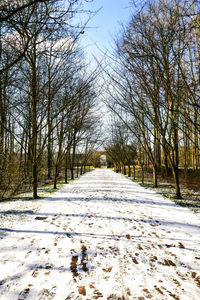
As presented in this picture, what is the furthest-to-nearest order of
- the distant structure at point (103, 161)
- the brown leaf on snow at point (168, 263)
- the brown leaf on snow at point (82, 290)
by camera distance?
the distant structure at point (103, 161) → the brown leaf on snow at point (168, 263) → the brown leaf on snow at point (82, 290)

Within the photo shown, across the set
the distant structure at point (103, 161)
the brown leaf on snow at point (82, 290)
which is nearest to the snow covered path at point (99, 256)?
the brown leaf on snow at point (82, 290)

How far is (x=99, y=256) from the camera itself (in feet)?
9.92

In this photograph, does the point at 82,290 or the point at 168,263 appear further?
the point at 168,263

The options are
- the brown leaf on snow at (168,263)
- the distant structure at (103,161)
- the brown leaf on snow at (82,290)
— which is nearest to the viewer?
the brown leaf on snow at (82,290)

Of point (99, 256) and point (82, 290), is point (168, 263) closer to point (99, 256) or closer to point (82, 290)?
point (99, 256)

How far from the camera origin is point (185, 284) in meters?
2.38

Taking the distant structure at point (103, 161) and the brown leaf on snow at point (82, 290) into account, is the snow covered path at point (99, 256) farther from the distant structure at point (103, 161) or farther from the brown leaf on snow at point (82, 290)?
the distant structure at point (103, 161)

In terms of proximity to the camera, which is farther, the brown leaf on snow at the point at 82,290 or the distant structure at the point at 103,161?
the distant structure at the point at 103,161

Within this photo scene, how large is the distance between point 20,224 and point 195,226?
426 cm

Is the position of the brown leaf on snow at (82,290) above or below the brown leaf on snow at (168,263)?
above

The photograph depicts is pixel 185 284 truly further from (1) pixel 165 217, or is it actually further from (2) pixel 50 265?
(1) pixel 165 217

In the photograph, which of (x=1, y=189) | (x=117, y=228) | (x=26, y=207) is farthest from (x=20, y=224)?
(x=1, y=189)

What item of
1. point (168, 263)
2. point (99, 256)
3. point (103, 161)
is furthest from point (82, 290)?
point (103, 161)

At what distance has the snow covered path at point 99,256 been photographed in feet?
7.38
